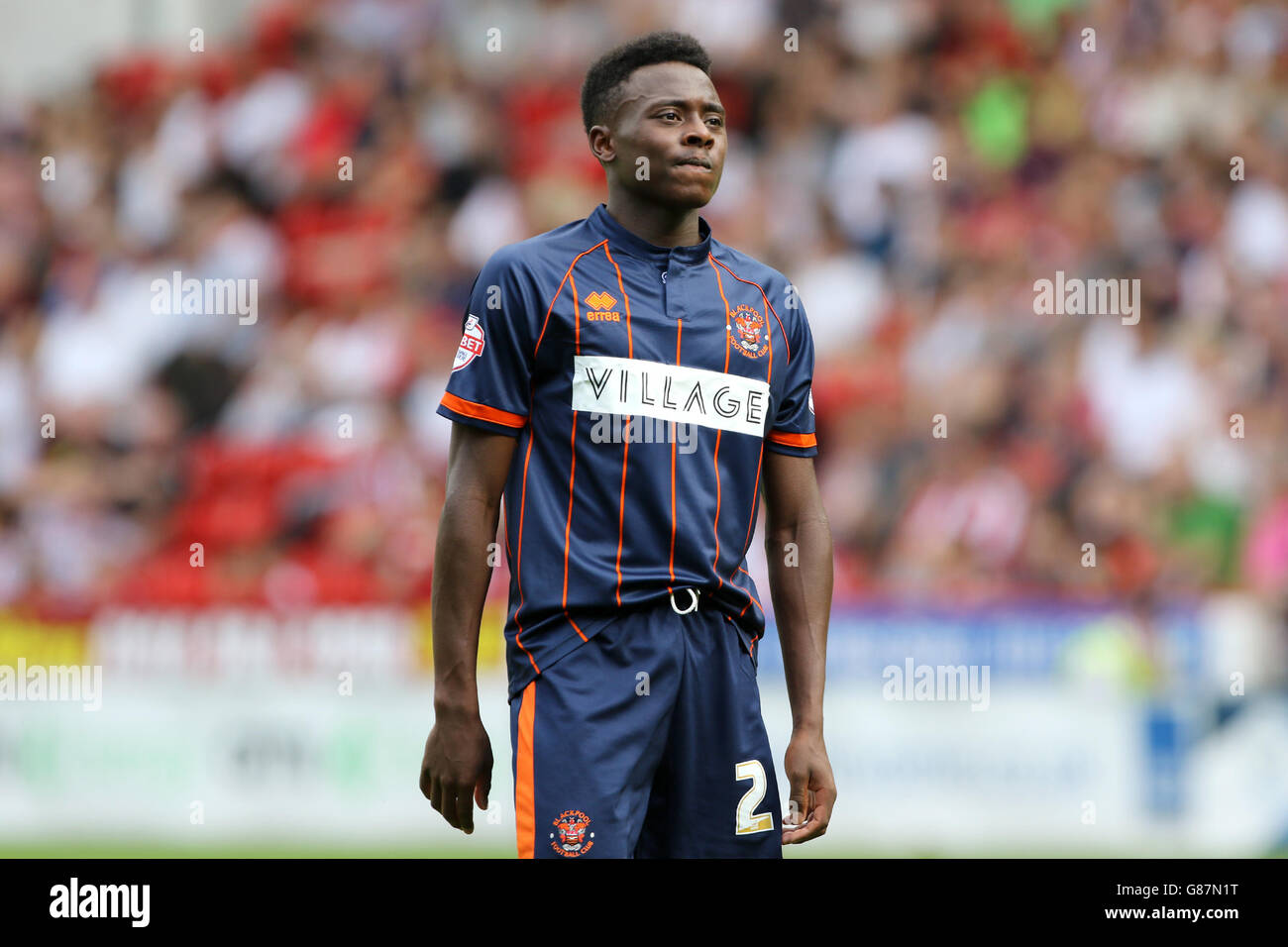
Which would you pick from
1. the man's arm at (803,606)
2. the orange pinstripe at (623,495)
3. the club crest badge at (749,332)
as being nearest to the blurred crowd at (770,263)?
the man's arm at (803,606)

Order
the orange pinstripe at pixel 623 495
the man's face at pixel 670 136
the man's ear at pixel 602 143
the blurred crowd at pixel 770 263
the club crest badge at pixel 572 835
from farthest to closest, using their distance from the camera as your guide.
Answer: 1. the blurred crowd at pixel 770 263
2. the man's ear at pixel 602 143
3. the man's face at pixel 670 136
4. the orange pinstripe at pixel 623 495
5. the club crest badge at pixel 572 835

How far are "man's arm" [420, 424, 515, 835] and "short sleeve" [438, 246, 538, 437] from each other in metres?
0.04

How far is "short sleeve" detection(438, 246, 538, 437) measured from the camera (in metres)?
3.55

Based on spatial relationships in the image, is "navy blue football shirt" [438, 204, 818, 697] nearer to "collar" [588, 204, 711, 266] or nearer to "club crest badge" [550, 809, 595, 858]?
"collar" [588, 204, 711, 266]

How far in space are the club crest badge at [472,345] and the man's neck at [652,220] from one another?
0.41 metres

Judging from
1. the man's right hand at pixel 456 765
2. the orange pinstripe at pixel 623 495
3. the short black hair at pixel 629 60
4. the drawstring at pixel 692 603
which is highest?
the short black hair at pixel 629 60

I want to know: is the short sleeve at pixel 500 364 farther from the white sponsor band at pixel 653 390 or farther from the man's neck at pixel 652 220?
the man's neck at pixel 652 220

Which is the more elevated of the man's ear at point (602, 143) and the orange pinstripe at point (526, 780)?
the man's ear at point (602, 143)

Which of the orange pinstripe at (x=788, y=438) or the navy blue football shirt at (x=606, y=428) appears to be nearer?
the navy blue football shirt at (x=606, y=428)

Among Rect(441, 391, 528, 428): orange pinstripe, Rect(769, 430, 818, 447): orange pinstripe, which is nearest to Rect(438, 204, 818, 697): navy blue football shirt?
Rect(441, 391, 528, 428): orange pinstripe

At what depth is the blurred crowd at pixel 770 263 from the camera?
29.7ft

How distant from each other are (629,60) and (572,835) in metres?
1.68
